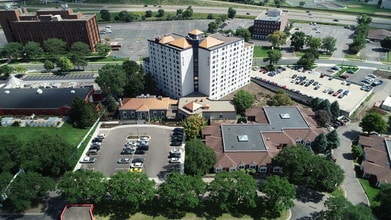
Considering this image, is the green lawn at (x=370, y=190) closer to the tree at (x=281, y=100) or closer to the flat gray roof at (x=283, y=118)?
the flat gray roof at (x=283, y=118)

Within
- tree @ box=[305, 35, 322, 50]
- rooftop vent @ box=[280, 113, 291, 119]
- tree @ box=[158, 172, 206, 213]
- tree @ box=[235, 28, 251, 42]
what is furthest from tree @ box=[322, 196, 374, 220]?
tree @ box=[235, 28, 251, 42]

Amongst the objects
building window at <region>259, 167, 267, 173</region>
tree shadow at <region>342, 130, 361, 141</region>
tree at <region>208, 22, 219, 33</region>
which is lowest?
tree shadow at <region>342, 130, 361, 141</region>

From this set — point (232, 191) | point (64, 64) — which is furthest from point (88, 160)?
point (64, 64)

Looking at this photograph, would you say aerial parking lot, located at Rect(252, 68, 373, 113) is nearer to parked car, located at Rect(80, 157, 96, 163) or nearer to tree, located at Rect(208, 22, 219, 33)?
tree, located at Rect(208, 22, 219, 33)

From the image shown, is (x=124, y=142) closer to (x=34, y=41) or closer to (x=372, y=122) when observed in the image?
(x=372, y=122)

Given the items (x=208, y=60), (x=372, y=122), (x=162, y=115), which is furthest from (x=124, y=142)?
(x=372, y=122)

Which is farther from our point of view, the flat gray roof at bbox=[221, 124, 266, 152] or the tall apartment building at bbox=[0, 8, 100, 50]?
the tall apartment building at bbox=[0, 8, 100, 50]
